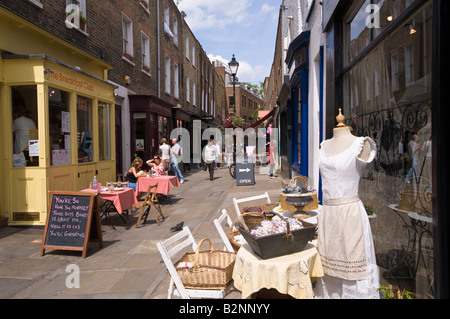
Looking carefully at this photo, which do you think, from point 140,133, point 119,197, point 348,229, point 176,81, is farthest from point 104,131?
point 176,81

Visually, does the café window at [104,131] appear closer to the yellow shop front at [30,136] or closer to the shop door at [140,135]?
the yellow shop front at [30,136]

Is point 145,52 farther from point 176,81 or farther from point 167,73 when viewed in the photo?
point 176,81

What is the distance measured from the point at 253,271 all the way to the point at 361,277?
92cm

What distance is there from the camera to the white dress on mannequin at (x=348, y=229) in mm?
2803

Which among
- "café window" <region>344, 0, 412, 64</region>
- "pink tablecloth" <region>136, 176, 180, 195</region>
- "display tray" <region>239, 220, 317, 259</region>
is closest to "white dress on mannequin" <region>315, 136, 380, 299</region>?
"display tray" <region>239, 220, 317, 259</region>

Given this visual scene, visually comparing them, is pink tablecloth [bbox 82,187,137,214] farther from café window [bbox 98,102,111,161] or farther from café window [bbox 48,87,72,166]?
café window [bbox 98,102,111,161]

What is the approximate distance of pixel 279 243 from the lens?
2.76 meters

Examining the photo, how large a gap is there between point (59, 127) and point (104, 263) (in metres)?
3.85

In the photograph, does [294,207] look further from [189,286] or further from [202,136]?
[202,136]

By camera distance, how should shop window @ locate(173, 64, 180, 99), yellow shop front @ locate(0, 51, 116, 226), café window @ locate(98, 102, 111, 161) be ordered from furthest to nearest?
shop window @ locate(173, 64, 180, 99) → café window @ locate(98, 102, 111, 161) → yellow shop front @ locate(0, 51, 116, 226)

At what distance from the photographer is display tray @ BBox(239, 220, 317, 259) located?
2.71 metres

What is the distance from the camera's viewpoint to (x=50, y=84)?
22.2ft

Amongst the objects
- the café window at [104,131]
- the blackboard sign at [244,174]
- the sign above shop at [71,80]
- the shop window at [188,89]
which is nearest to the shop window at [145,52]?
the café window at [104,131]

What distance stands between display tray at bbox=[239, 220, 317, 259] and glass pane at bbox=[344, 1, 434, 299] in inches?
34.4
